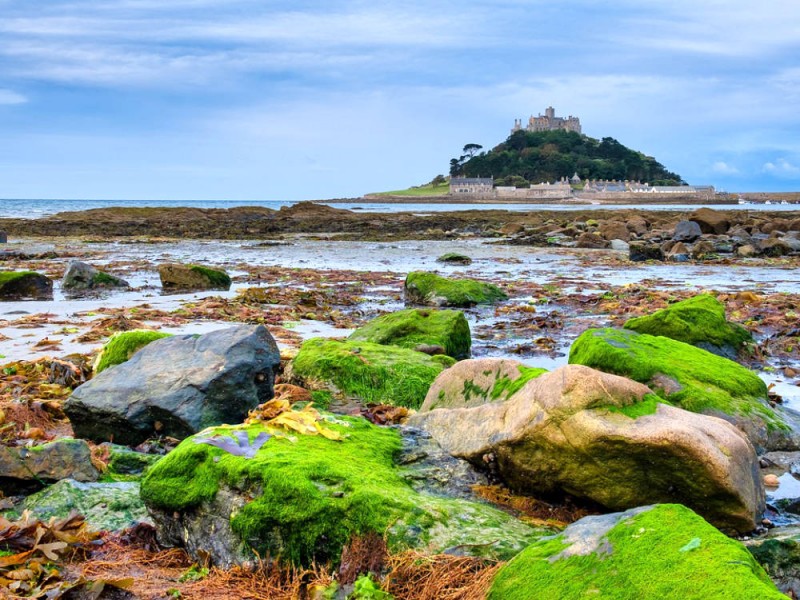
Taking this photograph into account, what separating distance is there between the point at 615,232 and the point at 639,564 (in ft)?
94.3

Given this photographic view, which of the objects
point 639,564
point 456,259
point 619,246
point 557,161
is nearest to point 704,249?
point 619,246

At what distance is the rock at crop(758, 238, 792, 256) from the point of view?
80.3 ft

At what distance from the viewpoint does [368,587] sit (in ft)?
9.95

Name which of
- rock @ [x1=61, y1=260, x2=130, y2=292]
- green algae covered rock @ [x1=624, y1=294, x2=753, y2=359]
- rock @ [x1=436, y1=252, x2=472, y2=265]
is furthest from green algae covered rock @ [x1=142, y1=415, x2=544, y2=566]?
rock @ [x1=436, y1=252, x2=472, y2=265]

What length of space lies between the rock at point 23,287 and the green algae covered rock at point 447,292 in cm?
715

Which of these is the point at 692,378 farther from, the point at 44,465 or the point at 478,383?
the point at 44,465

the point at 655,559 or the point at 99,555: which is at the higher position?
the point at 655,559

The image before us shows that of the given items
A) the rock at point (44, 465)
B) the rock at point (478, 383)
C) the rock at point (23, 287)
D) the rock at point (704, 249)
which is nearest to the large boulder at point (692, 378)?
the rock at point (478, 383)

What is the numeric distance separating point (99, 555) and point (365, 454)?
59.0 inches

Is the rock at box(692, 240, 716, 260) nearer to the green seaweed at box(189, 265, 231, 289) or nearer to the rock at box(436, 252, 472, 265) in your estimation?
the rock at box(436, 252, 472, 265)

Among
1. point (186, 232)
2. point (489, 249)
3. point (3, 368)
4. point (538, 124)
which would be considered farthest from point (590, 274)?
point (538, 124)

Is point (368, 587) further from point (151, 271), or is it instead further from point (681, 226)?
point (681, 226)

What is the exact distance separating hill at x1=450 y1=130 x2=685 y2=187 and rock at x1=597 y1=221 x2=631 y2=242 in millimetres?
136964

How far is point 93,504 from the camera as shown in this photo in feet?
13.3
